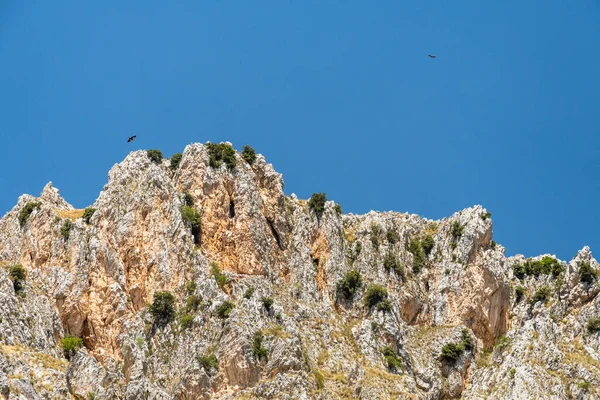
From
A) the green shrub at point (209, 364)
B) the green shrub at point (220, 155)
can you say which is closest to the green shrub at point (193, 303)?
the green shrub at point (209, 364)

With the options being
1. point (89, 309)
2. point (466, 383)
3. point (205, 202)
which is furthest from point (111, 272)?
point (466, 383)

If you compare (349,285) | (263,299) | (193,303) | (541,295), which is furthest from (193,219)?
(541,295)

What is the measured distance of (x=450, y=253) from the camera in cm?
14512

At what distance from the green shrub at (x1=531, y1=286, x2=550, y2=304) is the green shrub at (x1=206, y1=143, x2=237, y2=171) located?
1625 inches

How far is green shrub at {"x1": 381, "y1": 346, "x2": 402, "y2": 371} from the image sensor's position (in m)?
125

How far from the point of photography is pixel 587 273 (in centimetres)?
13812

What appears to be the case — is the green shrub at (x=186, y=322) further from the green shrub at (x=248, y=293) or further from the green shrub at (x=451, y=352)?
the green shrub at (x=451, y=352)

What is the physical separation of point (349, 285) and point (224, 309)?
763 inches

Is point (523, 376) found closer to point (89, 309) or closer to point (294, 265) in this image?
point (294, 265)

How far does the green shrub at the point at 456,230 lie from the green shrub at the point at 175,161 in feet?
121

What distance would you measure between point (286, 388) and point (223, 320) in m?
11.7

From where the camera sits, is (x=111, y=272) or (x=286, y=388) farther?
(x=111, y=272)

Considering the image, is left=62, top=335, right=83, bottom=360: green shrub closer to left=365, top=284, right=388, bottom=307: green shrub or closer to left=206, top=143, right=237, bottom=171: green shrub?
left=206, top=143, right=237, bottom=171: green shrub

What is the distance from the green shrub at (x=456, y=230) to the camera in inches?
5743
